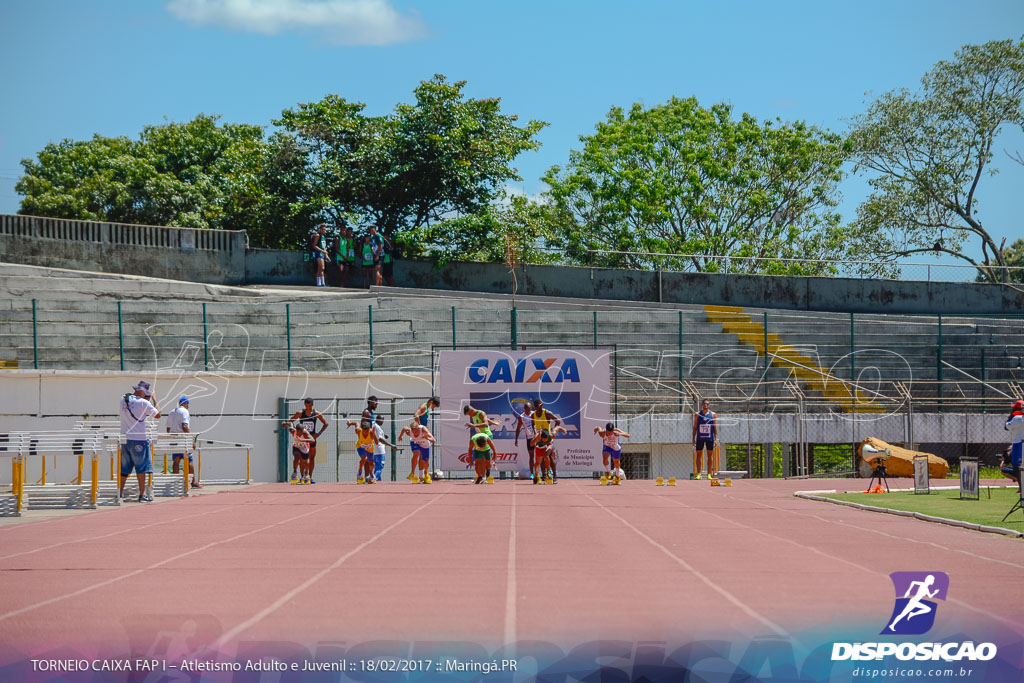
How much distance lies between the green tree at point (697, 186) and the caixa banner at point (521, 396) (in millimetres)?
23045

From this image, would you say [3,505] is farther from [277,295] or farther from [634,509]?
[277,295]

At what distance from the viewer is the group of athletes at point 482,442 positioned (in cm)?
2297

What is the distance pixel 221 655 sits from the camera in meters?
6.42

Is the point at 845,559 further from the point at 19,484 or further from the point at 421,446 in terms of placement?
the point at 421,446

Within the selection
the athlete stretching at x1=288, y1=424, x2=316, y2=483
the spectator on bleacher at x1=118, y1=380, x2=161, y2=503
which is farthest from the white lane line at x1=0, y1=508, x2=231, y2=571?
the athlete stretching at x1=288, y1=424, x2=316, y2=483

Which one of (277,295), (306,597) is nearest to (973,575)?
(306,597)

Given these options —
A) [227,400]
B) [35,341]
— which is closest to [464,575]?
[227,400]

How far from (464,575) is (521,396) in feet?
Result: 49.8

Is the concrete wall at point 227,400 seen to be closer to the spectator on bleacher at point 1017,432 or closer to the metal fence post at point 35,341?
the metal fence post at point 35,341

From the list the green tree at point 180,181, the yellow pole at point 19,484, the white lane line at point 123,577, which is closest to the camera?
the white lane line at point 123,577

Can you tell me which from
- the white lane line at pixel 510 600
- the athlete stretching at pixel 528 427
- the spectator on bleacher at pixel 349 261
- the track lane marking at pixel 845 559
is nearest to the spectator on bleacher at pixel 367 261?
the spectator on bleacher at pixel 349 261

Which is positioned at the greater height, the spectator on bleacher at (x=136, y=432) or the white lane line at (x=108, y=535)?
the spectator on bleacher at (x=136, y=432)

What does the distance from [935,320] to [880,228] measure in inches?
476

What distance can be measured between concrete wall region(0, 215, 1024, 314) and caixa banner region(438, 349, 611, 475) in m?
13.3
